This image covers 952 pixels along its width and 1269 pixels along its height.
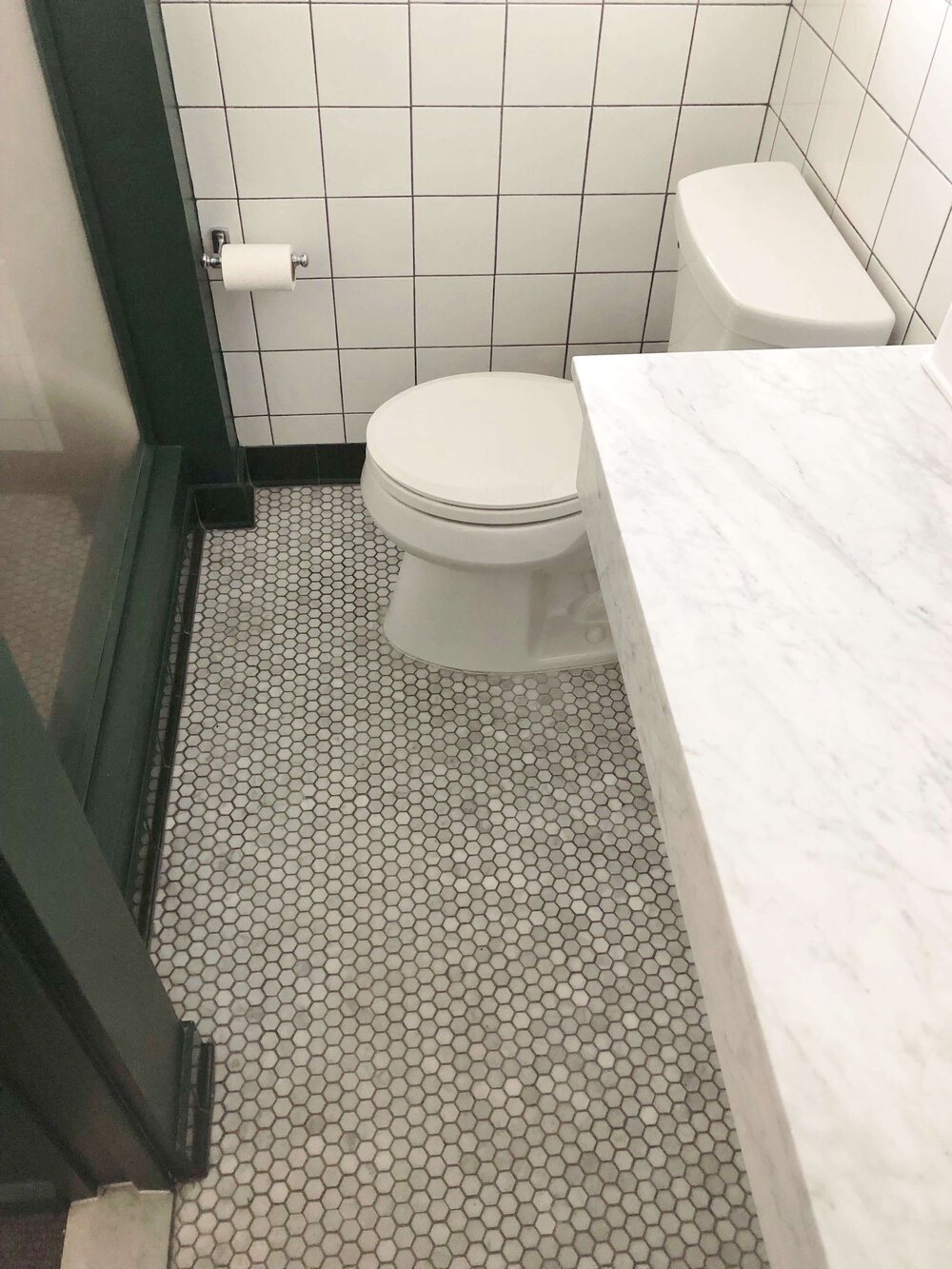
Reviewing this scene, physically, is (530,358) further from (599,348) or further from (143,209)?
(143,209)

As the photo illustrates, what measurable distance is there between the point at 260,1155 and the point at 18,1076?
41 centimetres

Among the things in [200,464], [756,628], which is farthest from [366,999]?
[200,464]

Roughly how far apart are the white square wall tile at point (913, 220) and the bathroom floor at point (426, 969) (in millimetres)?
806

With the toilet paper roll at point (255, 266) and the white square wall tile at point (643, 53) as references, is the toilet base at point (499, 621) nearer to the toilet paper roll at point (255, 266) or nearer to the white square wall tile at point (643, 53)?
the toilet paper roll at point (255, 266)

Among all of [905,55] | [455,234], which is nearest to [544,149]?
[455,234]

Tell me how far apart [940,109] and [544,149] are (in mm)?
722

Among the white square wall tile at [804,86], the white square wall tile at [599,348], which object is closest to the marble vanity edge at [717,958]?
the white square wall tile at [804,86]

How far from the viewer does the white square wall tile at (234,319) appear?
73.1 inches

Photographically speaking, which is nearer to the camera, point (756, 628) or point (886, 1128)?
point (886, 1128)

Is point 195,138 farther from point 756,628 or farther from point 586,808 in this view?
point 756,628

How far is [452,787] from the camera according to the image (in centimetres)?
165

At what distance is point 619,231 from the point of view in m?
1.84

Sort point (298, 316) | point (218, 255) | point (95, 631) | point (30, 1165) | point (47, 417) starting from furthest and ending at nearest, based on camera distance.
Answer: point (298, 316) → point (218, 255) → point (95, 631) → point (47, 417) → point (30, 1165)

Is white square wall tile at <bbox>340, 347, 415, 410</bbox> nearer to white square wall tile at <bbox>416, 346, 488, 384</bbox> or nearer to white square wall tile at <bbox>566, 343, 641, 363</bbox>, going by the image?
white square wall tile at <bbox>416, 346, 488, 384</bbox>
